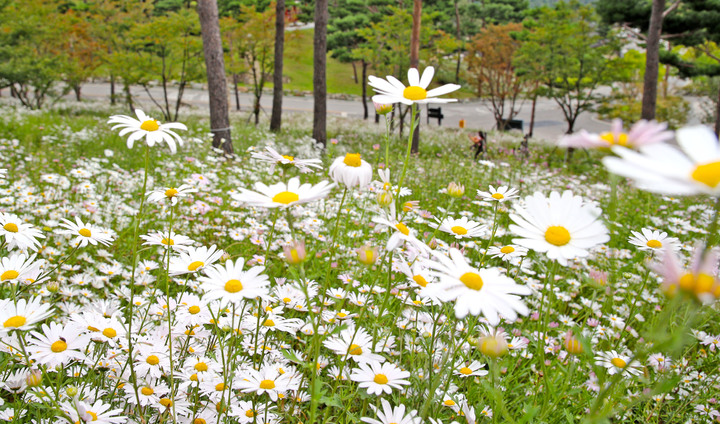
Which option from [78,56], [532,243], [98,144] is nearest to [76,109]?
[78,56]

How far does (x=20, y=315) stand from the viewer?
1.01m

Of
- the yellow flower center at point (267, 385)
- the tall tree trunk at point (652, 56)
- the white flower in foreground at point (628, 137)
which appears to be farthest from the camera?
the tall tree trunk at point (652, 56)

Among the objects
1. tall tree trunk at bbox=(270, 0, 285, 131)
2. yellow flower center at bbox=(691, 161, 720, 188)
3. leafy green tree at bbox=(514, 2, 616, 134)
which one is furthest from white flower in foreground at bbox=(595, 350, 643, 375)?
leafy green tree at bbox=(514, 2, 616, 134)

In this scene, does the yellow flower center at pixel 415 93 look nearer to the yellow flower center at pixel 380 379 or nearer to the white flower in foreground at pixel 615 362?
the yellow flower center at pixel 380 379

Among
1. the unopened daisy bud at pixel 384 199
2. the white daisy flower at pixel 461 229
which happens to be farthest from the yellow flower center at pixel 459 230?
the unopened daisy bud at pixel 384 199

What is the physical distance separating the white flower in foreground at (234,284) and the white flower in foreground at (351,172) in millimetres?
259

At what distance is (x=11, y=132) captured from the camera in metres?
6.54

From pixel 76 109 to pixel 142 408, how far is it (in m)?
15.0

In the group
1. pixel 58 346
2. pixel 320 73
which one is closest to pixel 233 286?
pixel 58 346

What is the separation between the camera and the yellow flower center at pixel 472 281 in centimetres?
77

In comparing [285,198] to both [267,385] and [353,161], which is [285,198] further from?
[267,385]

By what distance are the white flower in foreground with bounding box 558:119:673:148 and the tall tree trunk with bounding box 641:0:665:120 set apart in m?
10.2

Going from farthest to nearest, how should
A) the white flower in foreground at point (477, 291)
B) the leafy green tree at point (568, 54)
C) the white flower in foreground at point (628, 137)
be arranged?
the leafy green tree at point (568, 54)
the white flower in foreground at point (477, 291)
the white flower in foreground at point (628, 137)

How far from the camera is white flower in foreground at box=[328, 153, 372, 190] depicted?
96cm
